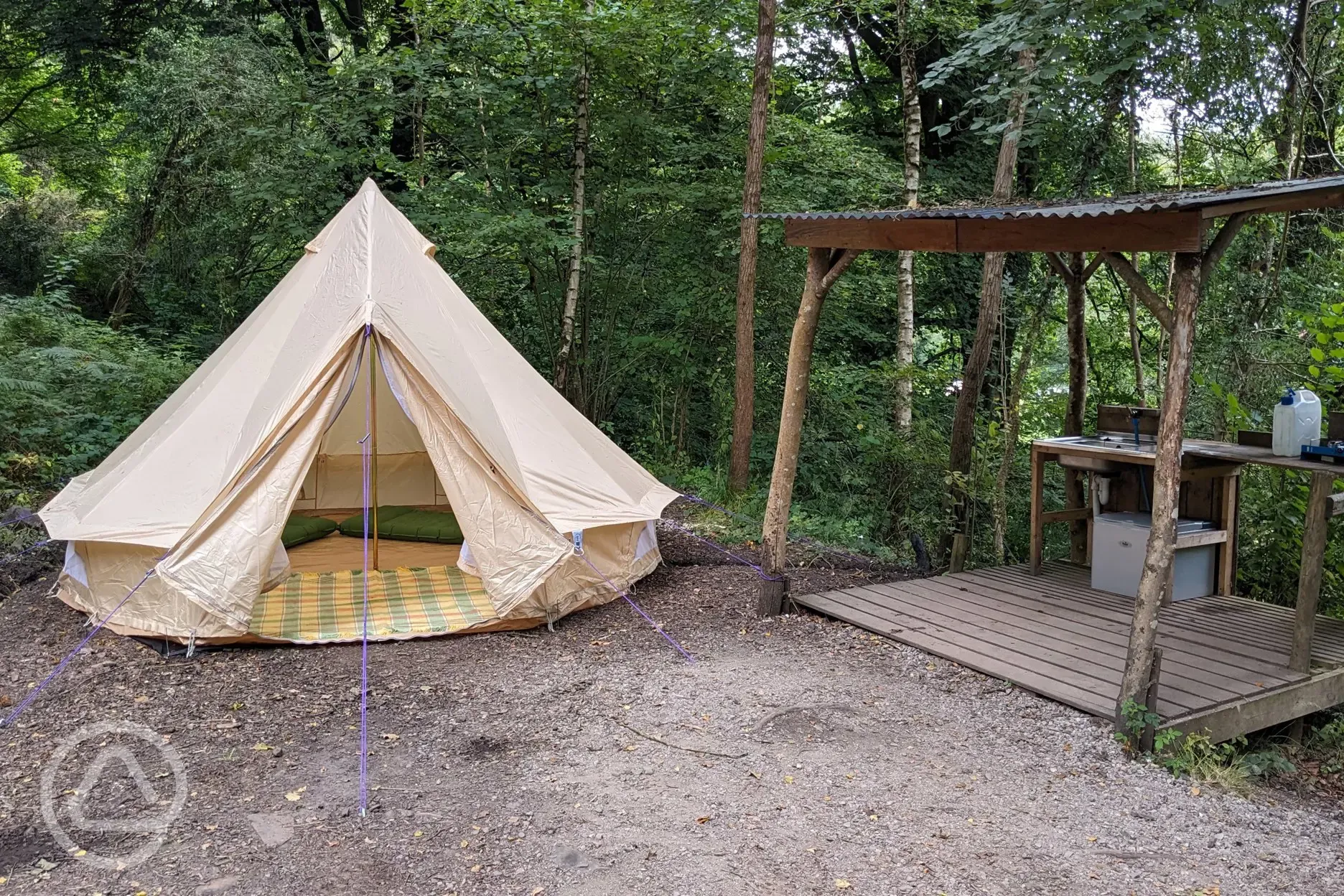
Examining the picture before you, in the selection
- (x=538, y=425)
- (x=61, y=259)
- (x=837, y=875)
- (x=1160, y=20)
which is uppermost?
(x=1160, y=20)

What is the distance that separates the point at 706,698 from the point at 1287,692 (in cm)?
245

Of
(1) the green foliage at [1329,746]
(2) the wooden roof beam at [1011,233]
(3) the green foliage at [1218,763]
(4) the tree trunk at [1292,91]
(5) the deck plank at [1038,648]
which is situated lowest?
(1) the green foliage at [1329,746]

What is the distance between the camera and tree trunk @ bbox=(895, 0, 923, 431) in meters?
8.55

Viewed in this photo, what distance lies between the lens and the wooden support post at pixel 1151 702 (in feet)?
12.1

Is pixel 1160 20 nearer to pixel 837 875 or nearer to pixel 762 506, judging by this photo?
pixel 762 506

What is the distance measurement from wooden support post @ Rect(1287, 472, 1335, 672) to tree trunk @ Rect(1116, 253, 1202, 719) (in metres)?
0.95

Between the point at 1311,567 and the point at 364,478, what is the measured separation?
4588mm

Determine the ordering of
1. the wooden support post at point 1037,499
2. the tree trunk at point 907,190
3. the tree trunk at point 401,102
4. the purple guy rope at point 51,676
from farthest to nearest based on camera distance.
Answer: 1. the tree trunk at point 907,190
2. the tree trunk at point 401,102
3. the wooden support post at point 1037,499
4. the purple guy rope at point 51,676

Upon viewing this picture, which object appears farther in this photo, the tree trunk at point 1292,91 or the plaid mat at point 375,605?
the tree trunk at point 1292,91

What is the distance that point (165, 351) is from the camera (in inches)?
384

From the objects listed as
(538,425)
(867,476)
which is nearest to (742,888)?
(538,425)

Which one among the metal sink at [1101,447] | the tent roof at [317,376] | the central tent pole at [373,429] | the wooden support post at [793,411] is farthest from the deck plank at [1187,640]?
the central tent pole at [373,429]

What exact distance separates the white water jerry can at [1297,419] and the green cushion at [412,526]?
471 centimetres

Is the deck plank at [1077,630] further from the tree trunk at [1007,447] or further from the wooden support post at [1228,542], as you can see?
the tree trunk at [1007,447]
